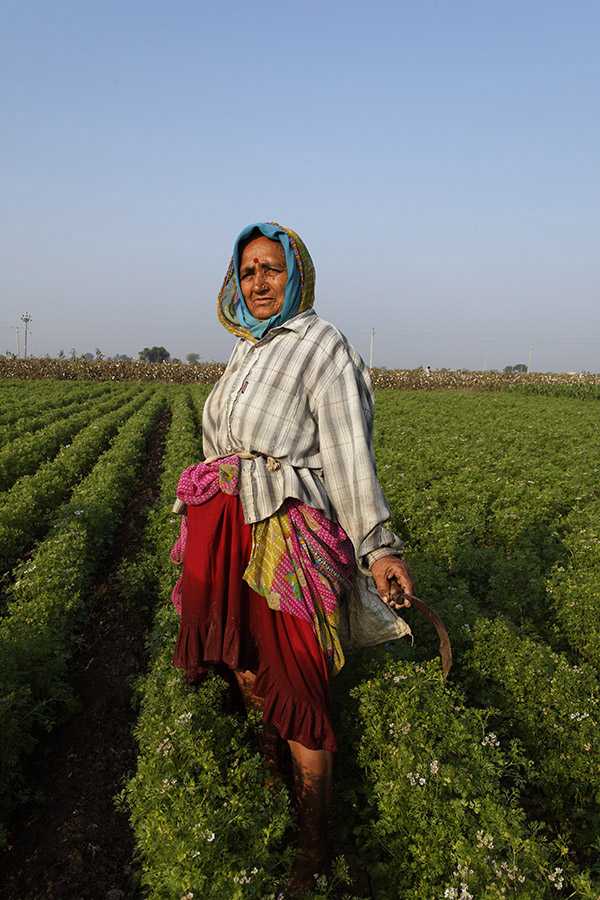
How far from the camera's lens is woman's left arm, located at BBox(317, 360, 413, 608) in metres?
2.51

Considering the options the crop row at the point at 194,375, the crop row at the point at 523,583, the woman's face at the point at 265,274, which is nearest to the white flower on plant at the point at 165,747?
the crop row at the point at 523,583

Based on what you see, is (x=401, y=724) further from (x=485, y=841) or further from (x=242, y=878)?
(x=242, y=878)

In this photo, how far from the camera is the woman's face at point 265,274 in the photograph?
8.93 ft

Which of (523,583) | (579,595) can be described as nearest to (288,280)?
(579,595)

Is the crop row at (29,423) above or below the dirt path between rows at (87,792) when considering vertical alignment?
above

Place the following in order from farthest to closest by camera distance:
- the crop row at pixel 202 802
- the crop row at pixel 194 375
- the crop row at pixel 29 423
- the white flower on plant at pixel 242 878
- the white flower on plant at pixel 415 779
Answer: the crop row at pixel 194 375 → the crop row at pixel 29 423 → the white flower on plant at pixel 415 779 → the crop row at pixel 202 802 → the white flower on plant at pixel 242 878

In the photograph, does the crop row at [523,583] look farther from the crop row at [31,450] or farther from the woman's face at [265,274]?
the crop row at [31,450]

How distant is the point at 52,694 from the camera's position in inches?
167

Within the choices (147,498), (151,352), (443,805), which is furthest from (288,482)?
(151,352)

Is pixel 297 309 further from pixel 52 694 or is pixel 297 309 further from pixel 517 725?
pixel 52 694

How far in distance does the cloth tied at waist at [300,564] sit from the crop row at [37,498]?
546 centimetres

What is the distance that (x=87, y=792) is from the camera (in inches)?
141

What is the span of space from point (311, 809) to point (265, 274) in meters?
2.39

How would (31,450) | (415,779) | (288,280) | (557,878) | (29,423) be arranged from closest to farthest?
(557,878)
(288,280)
(415,779)
(31,450)
(29,423)
